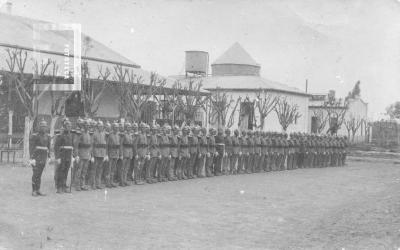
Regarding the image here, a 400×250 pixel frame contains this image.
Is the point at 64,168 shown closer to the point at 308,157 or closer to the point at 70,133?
the point at 70,133

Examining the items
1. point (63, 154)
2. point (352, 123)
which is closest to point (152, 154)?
point (63, 154)

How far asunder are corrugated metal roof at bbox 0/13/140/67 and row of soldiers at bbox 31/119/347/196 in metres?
13.3

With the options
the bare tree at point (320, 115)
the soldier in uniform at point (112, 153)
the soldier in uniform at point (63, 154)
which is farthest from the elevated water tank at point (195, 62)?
the soldier in uniform at point (63, 154)

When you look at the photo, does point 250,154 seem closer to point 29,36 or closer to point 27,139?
point 27,139

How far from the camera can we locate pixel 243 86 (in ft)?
144

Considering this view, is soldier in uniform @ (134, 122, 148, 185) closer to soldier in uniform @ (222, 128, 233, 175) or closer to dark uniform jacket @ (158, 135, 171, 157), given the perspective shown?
dark uniform jacket @ (158, 135, 171, 157)

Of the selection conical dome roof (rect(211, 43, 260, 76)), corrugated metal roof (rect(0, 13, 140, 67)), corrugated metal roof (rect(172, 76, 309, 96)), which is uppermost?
conical dome roof (rect(211, 43, 260, 76))

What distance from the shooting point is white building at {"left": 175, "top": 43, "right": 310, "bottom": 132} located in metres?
42.8

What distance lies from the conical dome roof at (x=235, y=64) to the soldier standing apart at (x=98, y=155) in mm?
40749

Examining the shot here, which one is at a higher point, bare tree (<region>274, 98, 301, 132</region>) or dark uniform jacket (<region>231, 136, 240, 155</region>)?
bare tree (<region>274, 98, 301, 132</region>)

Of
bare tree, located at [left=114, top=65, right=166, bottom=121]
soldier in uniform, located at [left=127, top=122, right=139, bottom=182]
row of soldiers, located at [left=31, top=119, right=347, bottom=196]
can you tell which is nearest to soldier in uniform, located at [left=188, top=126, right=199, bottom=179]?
row of soldiers, located at [left=31, top=119, right=347, bottom=196]

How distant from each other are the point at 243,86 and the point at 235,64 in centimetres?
1085

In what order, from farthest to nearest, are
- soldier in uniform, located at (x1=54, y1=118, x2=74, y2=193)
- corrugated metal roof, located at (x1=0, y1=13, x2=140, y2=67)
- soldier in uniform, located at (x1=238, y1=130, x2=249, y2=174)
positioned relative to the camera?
corrugated metal roof, located at (x1=0, y1=13, x2=140, y2=67)
soldier in uniform, located at (x1=238, y1=130, x2=249, y2=174)
soldier in uniform, located at (x1=54, y1=118, x2=74, y2=193)

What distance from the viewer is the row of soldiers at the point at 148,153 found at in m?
13.2
